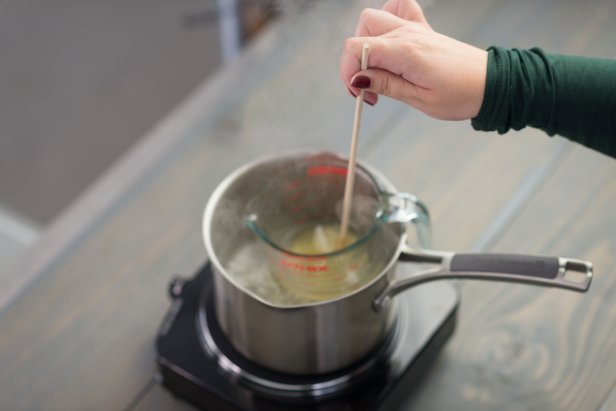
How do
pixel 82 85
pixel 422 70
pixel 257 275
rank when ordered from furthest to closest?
1. pixel 82 85
2. pixel 257 275
3. pixel 422 70

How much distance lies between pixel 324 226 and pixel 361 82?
7.4 inches

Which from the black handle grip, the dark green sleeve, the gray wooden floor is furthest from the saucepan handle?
the gray wooden floor

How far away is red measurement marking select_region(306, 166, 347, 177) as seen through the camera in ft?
2.49

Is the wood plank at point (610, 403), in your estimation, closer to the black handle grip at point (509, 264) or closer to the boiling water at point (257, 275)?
the black handle grip at point (509, 264)

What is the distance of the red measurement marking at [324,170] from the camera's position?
0.76 m

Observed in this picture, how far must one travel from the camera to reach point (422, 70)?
63cm

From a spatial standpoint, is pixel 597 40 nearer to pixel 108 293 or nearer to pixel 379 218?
pixel 379 218

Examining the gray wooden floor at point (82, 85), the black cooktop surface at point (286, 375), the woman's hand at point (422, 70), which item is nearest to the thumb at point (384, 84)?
the woman's hand at point (422, 70)

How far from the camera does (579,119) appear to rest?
0.67 m

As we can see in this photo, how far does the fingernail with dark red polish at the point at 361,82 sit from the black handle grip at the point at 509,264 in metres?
0.15

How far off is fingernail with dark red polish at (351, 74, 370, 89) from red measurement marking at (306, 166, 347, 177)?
127mm

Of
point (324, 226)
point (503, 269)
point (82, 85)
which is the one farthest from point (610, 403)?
point (82, 85)

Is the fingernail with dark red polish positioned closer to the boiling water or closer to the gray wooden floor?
the boiling water

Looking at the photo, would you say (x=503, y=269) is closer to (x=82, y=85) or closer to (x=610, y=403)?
(x=610, y=403)
